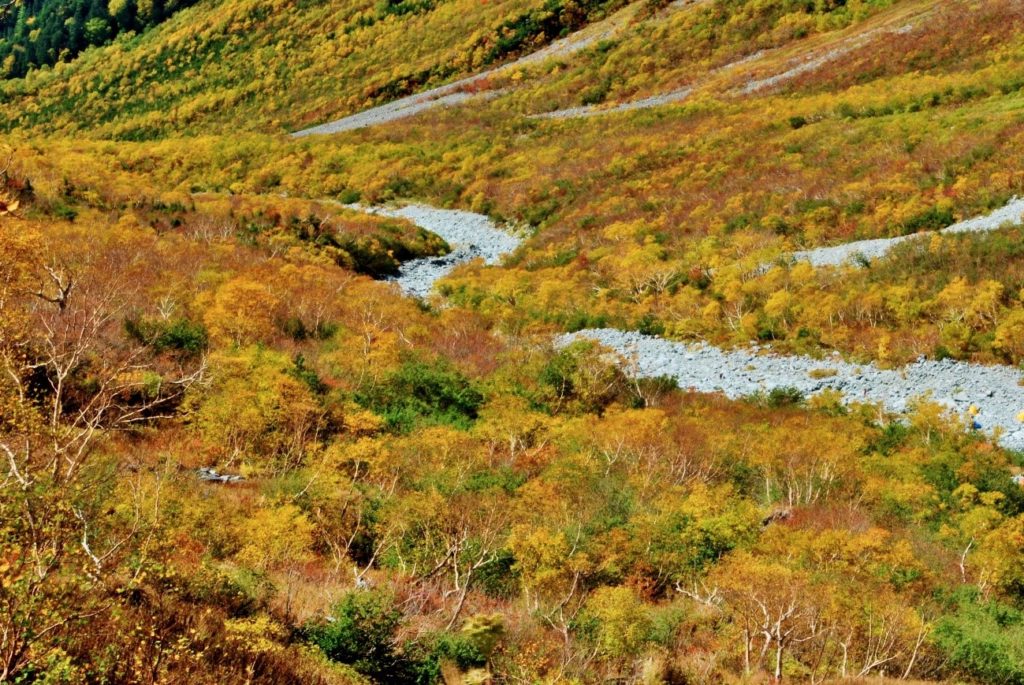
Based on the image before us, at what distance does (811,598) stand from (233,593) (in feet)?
19.6

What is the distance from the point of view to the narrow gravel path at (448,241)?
1188 inches

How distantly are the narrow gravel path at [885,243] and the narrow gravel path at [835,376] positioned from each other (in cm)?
541

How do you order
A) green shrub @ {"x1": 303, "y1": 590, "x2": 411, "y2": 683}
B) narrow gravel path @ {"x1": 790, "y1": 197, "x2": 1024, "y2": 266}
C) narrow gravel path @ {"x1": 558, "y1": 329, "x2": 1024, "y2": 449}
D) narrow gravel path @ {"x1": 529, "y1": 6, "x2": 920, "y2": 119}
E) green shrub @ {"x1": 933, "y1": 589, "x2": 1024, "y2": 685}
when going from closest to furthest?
green shrub @ {"x1": 303, "y1": 590, "x2": 411, "y2": 683} < green shrub @ {"x1": 933, "y1": 589, "x2": 1024, "y2": 685} < narrow gravel path @ {"x1": 558, "y1": 329, "x2": 1024, "y2": 449} < narrow gravel path @ {"x1": 790, "y1": 197, "x2": 1024, "y2": 266} < narrow gravel path @ {"x1": 529, "y1": 6, "x2": 920, "y2": 119}

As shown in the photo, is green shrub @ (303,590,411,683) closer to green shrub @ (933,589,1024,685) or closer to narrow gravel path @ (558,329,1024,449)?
green shrub @ (933,589,1024,685)

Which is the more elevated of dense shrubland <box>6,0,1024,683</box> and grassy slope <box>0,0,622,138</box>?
grassy slope <box>0,0,622,138</box>

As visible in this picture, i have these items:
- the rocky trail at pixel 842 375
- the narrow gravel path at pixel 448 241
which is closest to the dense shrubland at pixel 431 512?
the rocky trail at pixel 842 375

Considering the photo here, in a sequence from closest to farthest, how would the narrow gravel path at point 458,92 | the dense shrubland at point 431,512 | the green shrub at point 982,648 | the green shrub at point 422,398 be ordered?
the dense shrubland at point 431,512, the green shrub at point 982,648, the green shrub at point 422,398, the narrow gravel path at point 458,92

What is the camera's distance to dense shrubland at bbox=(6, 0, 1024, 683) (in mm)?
6957

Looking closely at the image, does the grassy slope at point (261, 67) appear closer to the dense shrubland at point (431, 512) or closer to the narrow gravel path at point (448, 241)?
the narrow gravel path at point (448, 241)

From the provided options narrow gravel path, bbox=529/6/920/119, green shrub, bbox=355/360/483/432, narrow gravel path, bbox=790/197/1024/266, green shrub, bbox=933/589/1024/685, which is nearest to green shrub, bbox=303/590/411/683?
green shrub, bbox=933/589/1024/685

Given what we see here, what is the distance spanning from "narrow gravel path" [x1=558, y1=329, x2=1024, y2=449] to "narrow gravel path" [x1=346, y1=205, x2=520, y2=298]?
32.2 ft

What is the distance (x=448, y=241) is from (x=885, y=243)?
19221mm

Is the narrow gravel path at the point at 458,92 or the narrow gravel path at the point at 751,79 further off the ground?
the narrow gravel path at the point at 458,92

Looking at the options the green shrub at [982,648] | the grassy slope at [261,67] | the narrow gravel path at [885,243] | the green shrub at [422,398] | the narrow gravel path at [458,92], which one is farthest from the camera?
→ the grassy slope at [261,67]
